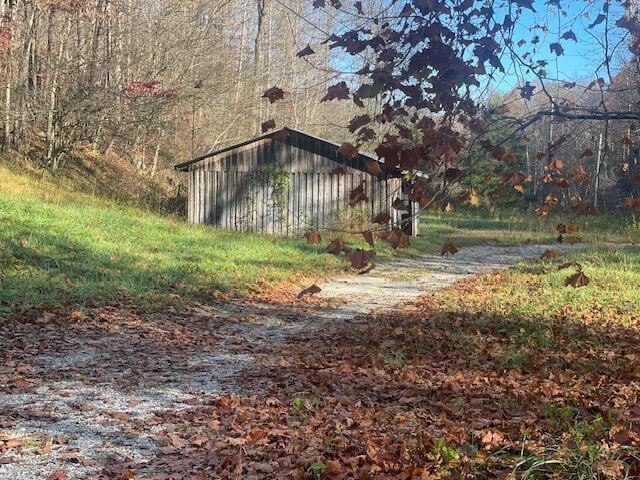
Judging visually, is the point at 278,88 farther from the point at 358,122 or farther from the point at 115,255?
the point at 115,255

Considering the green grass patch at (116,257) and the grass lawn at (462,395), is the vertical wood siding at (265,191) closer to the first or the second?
the green grass patch at (116,257)

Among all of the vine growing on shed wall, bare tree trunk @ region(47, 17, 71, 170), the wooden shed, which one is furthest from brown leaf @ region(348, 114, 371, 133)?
bare tree trunk @ region(47, 17, 71, 170)

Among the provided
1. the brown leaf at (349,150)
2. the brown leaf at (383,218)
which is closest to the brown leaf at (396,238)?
the brown leaf at (383,218)

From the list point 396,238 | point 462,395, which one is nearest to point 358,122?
point 396,238

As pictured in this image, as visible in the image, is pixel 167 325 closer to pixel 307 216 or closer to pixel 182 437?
pixel 182 437

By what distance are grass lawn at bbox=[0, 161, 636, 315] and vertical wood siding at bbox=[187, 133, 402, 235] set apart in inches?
129

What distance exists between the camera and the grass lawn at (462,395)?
12.7 ft

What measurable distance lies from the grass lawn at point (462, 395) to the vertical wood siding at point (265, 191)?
13.1 m

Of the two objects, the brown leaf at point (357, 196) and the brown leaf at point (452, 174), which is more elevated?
the brown leaf at point (452, 174)

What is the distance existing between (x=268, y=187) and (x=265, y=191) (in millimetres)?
178

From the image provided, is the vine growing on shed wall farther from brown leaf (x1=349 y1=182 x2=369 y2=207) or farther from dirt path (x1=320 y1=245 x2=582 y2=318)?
brown leaf (x1=349 y1=182 x2=369 y2=207)

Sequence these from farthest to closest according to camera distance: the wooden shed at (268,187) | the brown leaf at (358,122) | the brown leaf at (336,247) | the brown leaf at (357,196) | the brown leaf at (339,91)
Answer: the wooden shed at (268,187) < the brown leaf at (358,122) < the brown leaf at (339,91) < the brown leaf at (357,196) < the brown leaf at (336,247)

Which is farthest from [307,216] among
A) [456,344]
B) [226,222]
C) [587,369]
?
[587,369]

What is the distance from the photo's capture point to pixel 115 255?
1295 centimetres
